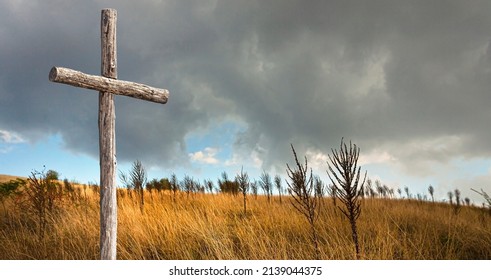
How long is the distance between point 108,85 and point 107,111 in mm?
351

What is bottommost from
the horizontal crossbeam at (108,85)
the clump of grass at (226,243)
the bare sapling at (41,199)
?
A: the clump of grass at (226,243)

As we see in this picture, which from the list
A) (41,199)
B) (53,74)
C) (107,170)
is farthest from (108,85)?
(41,199)

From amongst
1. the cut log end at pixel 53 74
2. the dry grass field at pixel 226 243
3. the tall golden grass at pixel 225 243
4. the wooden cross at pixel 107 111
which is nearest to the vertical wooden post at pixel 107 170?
the wooden cross at pixel 107 111

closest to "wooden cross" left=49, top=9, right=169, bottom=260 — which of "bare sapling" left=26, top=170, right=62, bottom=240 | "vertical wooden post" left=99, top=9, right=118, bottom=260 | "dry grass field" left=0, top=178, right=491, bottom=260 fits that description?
"vertical wooden post" left=99, top=9, right=118, bottom=260

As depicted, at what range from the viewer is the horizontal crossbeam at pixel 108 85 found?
4.05m

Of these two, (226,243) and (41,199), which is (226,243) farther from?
(41,199)

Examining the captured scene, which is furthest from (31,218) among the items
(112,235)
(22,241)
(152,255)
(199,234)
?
(112,235)

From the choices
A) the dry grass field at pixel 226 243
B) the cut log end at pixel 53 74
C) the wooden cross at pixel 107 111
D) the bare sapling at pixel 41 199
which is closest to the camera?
the cut log end at pixel 53 74

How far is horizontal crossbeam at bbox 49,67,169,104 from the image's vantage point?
4.05 m

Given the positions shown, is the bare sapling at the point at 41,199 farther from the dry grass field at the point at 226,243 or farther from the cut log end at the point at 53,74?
the cut log end at the point at 53,74

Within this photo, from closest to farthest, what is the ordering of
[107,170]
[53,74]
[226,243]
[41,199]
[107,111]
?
[53,74], [107,170], [107,111], [226,243], [41,199]

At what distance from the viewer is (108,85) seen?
4.51m

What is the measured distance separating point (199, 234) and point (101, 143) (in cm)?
278
